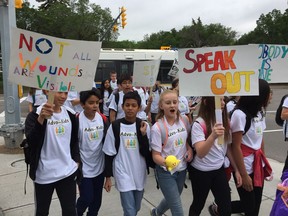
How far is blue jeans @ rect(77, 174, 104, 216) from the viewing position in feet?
10.7

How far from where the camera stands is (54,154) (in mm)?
2857

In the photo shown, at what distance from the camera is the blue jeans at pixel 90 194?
3.26 metres

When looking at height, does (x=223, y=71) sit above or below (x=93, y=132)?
above

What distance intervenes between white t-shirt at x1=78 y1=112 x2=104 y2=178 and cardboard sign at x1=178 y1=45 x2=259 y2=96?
971 millimetres

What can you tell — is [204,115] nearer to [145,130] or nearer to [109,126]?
[145,130]

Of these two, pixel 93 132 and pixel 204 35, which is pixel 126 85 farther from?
pixel 204 35

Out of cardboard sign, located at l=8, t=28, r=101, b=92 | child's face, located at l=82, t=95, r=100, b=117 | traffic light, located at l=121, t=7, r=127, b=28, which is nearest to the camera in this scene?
cardboard sign, located at l=8, t=28, r=101, b=92

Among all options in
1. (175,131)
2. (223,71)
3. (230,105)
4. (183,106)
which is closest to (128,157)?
(175,131)

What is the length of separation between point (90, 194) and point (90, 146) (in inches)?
19.2

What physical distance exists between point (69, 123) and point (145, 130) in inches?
28.0

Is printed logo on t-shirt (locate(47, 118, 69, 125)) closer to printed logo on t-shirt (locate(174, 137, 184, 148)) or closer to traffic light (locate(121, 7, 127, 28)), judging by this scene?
printed logo on t-shirt (locate(174, 137, 184, 148))

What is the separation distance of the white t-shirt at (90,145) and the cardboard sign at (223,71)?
38.2 inches

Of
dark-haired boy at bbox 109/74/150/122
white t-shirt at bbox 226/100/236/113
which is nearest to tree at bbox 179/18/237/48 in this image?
dark-haired boy at bbox 109/74/150/122

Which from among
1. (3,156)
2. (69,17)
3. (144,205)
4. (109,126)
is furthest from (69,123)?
(69,17)
